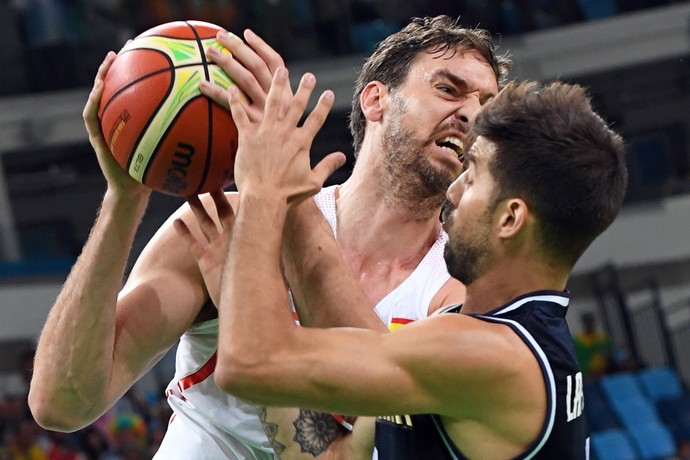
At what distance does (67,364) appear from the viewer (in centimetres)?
313

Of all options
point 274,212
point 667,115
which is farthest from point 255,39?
point 667,115

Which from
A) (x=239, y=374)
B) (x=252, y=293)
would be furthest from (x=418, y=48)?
(x=239, y=374)

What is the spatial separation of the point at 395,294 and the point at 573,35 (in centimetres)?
1261

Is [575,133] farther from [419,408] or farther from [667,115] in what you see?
[667,115]

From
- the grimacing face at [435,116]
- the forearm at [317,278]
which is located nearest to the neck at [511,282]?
the forearm at [317,278]

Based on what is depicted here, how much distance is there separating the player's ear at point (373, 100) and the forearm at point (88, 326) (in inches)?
42.1

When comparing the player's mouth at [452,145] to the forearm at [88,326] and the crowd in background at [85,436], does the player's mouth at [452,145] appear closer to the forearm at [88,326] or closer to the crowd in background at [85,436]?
the forearm at [88,326]

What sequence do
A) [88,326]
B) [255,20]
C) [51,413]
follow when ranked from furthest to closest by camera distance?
[255,20] → [51,413] → [88,326]

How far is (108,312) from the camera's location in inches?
122

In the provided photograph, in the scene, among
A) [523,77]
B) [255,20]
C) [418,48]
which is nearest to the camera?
[418,48]

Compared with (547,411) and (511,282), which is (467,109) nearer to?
(511,282)

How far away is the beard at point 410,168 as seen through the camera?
3.58 meters

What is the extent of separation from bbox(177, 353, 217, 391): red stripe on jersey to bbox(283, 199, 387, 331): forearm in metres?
0.70

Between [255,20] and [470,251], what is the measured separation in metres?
12.9
